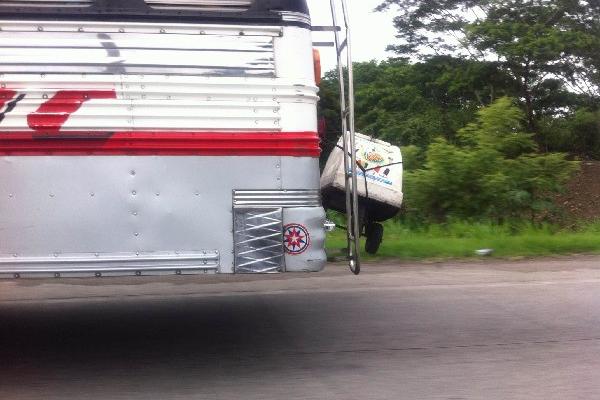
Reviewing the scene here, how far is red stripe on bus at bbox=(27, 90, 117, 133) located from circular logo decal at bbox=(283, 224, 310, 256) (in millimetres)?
1395

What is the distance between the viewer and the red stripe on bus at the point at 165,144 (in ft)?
16.5

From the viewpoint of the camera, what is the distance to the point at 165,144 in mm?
5172

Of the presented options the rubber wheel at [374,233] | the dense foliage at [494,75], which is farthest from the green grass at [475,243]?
the dense foliage at [494,75]

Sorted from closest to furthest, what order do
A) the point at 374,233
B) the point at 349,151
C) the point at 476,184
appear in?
the point at 349,151, the point at 374,233, the point at 476,184

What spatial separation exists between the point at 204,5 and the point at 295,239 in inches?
62.6

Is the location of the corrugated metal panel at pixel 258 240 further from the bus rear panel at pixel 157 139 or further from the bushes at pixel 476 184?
the bushes at pixel 476 184

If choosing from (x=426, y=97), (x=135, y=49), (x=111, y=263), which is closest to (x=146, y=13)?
(x=135, y=49)

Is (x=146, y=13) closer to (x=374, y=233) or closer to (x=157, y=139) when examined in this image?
(x=157, y=139)

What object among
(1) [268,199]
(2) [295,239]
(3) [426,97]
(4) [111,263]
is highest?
(3) [426,97]

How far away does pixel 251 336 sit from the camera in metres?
6.55

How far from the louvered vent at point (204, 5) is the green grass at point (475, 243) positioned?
16.0 feet

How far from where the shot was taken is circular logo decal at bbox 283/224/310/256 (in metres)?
5.29

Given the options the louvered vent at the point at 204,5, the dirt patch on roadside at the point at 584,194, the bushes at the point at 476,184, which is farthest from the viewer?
the dirt patch on roadside at the point at 584,194

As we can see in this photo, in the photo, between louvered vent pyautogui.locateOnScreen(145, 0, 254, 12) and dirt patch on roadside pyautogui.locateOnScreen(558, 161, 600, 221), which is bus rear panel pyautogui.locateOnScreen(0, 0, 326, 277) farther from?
dirt patch on roadside pyautogui.locateOnScreen(558, 161, 600, 221)
